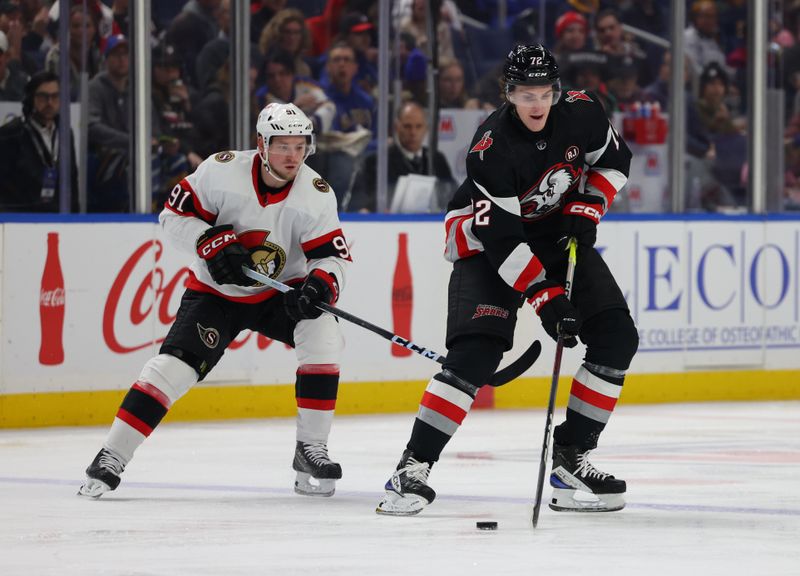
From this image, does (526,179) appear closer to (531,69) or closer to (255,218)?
(531,69)

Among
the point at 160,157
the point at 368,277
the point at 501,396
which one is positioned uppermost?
the point at 160,157

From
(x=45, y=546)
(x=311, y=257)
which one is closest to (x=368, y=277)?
(x=311, y=257)

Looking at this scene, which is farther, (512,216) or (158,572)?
(512,216)

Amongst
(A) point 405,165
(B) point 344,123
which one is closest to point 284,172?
(B) point 344,123

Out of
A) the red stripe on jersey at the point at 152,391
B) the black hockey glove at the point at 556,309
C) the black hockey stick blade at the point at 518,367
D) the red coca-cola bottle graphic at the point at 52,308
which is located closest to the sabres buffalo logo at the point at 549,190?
the black hockey glove at the point at 556,309

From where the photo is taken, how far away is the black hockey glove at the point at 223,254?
15.8 ft

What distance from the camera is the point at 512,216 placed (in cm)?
430

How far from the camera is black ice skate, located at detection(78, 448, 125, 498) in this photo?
4809 millimetres

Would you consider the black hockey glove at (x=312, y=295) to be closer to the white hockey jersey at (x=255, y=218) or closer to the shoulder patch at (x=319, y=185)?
the white hockey jersey at (x=255, y=218)

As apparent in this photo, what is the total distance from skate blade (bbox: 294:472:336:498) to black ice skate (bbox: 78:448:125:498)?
1.66 ft

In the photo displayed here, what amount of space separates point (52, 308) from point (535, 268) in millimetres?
3128

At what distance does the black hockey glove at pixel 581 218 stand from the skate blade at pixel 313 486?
1.00 meters

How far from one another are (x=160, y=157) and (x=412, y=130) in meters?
1.34

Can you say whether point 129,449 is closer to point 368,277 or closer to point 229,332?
point 229,332
